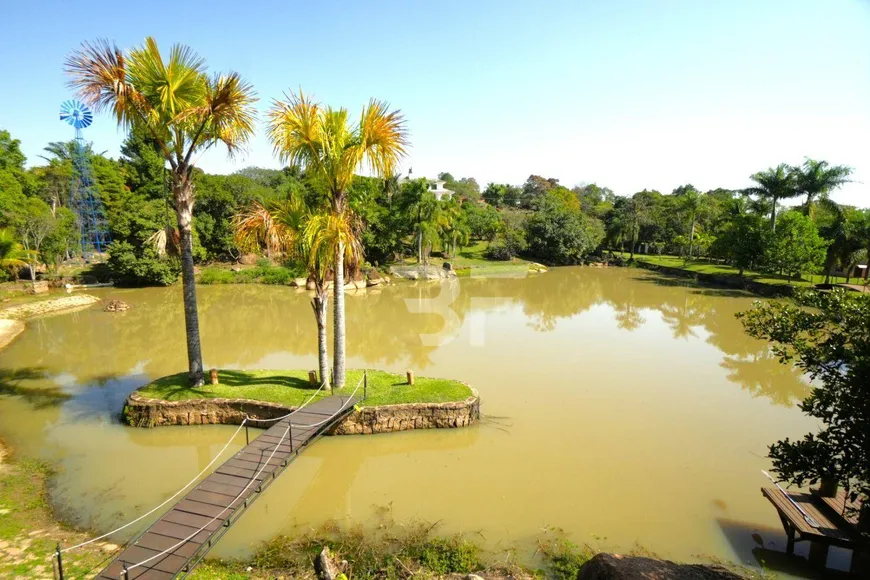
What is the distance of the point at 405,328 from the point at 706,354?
13458 millimetres

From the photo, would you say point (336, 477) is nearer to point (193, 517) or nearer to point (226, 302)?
point (193, 517)

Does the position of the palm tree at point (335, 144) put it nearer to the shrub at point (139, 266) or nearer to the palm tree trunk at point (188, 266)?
the palm tree trunk at point (188, 266)

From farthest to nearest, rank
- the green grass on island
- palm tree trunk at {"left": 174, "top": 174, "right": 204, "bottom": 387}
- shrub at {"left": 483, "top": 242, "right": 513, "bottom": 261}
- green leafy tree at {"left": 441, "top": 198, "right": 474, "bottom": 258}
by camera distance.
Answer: shrub at {"left": 483, "top": 242, "right": 513, "bottom": 261}
green leafy tree at {"left": 441, "top": 198, "right": 474, "bottom": 258}
the green grass on island
palm tree trunk at {"left": 174, "top": 174, "right": 204, "bottom": 387}

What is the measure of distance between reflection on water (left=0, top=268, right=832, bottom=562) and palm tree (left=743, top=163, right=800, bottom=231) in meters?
19.3

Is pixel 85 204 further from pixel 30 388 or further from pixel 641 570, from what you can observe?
pixel 641 570

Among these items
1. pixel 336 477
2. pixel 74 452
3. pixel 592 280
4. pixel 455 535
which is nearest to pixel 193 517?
pixel 336 477

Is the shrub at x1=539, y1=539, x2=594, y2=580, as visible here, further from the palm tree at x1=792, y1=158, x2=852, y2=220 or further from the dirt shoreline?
the palm tree at x1=792, y1=158, x2=852, y2=220

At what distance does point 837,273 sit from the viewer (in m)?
37.5

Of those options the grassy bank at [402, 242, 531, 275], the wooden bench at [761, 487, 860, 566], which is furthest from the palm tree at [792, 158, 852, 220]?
the wooden bench at [761, 487, 860, 566]

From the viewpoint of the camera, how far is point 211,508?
23.1ft

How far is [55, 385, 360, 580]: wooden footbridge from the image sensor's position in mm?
5848

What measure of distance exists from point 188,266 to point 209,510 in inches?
262

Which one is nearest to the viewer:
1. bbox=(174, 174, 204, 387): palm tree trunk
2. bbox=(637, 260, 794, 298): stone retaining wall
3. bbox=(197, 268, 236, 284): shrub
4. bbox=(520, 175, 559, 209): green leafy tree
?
bbox=(174, 174, 204, 387): palm tree trunk

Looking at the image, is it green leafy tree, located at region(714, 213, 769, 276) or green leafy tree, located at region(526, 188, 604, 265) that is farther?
green leafy tree, located at region(526, 188, 604, 265)
